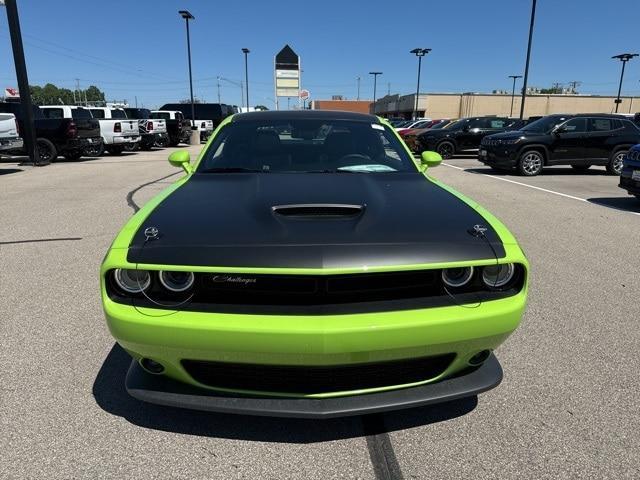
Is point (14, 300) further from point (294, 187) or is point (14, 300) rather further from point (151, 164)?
point (151, 164)

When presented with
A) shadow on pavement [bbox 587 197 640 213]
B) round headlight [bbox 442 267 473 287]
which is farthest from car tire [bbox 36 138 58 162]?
round headlight [bbox 442 267 473 287]

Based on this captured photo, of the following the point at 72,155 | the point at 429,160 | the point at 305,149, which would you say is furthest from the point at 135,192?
the point at 72,155

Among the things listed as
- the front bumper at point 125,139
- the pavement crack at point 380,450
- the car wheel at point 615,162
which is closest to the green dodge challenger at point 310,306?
the pavement crack at point 380,450

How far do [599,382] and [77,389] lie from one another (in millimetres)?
3038

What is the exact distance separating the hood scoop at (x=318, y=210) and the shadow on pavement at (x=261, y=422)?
104 centimetres

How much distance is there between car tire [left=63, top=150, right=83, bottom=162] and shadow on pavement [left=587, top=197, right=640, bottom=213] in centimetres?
1624

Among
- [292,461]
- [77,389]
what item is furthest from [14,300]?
[292,461]

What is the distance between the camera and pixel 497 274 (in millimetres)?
2197

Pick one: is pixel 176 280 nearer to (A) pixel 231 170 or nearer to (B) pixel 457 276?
(B) pixel 457 276

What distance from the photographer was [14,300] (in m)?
3.95

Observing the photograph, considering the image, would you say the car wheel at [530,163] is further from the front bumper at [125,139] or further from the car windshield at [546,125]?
the front bumper at [125,139]

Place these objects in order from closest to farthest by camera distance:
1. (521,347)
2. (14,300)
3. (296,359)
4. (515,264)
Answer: (296,359) < (515,264) < (521,347) < (14,300)

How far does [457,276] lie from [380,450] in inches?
35.1

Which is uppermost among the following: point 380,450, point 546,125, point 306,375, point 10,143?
point 546,125
